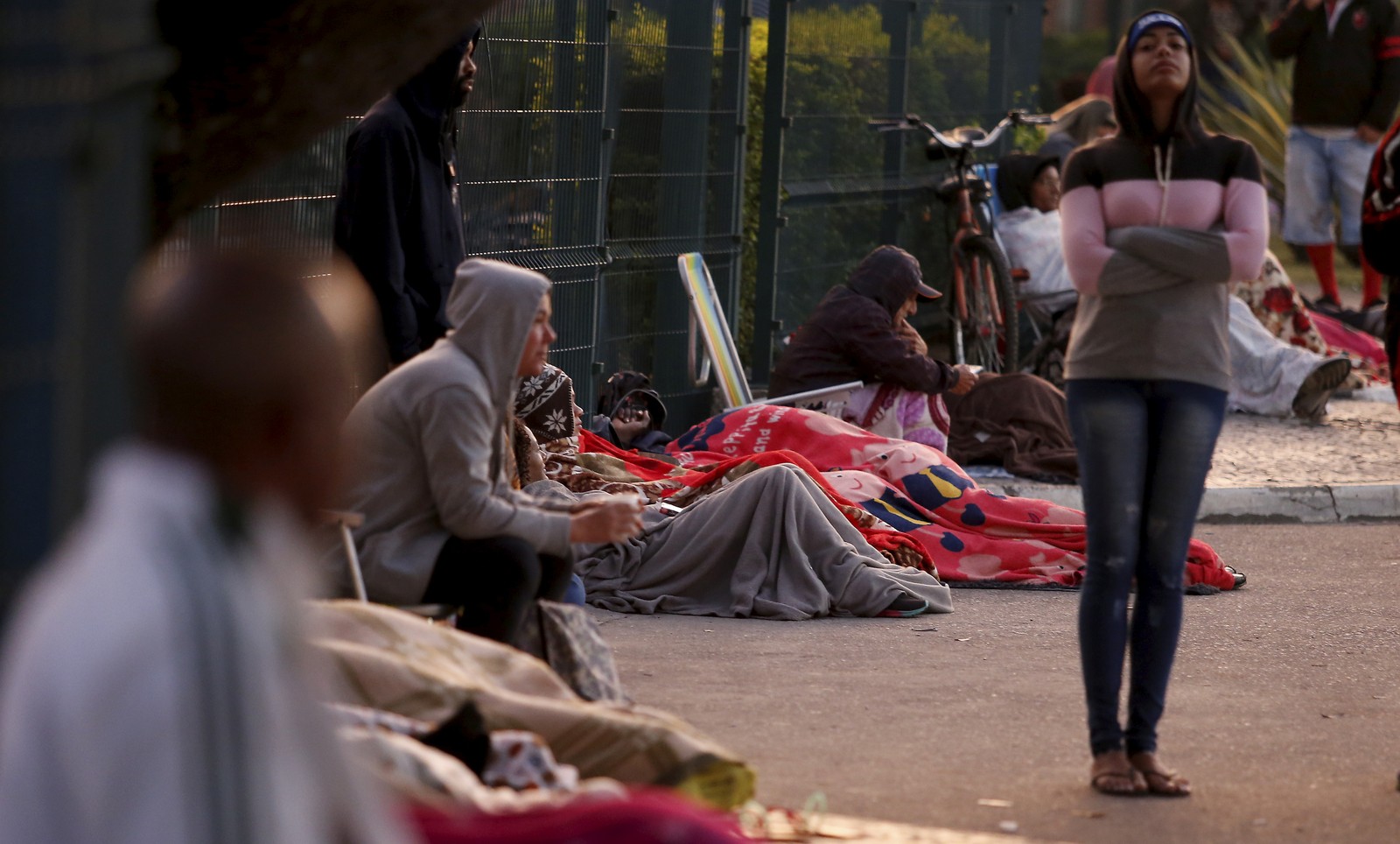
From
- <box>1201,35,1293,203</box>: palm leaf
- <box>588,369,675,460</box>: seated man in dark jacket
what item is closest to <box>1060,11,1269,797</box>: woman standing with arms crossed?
<box>588,369,675,460</box>: seated man in dark jacket

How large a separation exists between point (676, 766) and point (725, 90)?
7.10 m

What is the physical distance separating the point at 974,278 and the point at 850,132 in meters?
1.23

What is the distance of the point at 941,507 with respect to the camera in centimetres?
781

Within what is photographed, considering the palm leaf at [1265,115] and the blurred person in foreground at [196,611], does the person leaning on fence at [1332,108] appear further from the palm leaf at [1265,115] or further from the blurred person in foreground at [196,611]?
the blurred person in foreground at [196,611]

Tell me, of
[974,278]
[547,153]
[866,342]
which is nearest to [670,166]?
[547,153]

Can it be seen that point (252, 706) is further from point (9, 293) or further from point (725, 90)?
point (725, 90)

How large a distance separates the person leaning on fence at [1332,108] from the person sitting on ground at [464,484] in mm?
10857

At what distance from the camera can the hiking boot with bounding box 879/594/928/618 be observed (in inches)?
270

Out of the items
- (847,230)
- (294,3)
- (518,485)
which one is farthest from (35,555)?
(847,230)

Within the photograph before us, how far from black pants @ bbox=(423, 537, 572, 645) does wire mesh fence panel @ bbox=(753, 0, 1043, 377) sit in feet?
21.0

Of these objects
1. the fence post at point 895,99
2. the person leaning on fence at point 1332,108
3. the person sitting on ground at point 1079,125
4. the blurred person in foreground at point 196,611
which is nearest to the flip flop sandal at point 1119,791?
the blurred person in foreground at point 196,611

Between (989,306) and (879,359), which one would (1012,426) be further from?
(989,306)

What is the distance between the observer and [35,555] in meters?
2.48

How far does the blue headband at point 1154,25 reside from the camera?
4.71 m
